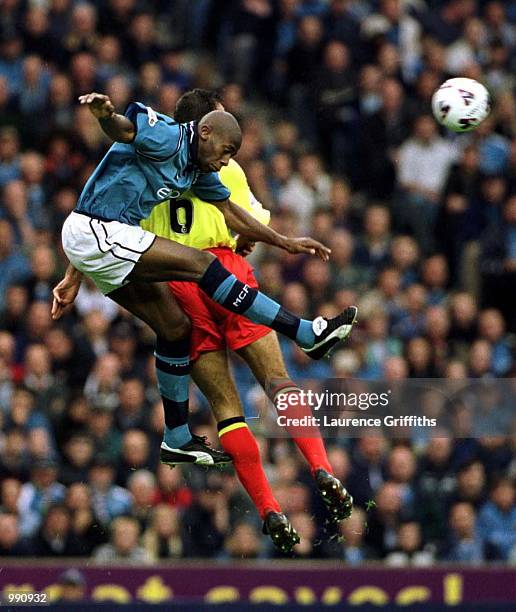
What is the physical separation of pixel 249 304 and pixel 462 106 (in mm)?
2138

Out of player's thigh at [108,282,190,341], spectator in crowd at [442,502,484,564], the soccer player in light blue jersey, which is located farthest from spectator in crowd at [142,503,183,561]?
the soccer player in light blue jersey

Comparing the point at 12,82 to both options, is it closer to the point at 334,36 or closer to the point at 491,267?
the point at 334,36

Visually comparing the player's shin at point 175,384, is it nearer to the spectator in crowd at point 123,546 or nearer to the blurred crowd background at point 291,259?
the blurred crowd background at point 291,259

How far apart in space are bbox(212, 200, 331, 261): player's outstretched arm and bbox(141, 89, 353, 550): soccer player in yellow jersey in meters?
0.09

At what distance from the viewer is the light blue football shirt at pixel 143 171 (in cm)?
930

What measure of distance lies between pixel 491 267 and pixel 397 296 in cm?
119

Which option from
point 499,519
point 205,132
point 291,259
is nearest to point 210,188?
point 205,132

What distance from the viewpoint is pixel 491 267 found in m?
15.0

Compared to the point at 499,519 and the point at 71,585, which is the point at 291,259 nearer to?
the point at 499,519

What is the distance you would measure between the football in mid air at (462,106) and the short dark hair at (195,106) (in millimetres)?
1492

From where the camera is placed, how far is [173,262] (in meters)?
9.34

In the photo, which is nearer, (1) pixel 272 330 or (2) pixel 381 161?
(1) pixel 272 330

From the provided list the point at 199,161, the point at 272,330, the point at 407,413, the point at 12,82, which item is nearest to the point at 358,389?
the point at 407,413

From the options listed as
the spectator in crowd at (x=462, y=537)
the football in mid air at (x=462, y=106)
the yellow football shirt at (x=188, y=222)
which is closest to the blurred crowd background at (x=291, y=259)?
the spectator in crowd at (x=462, y=537)
